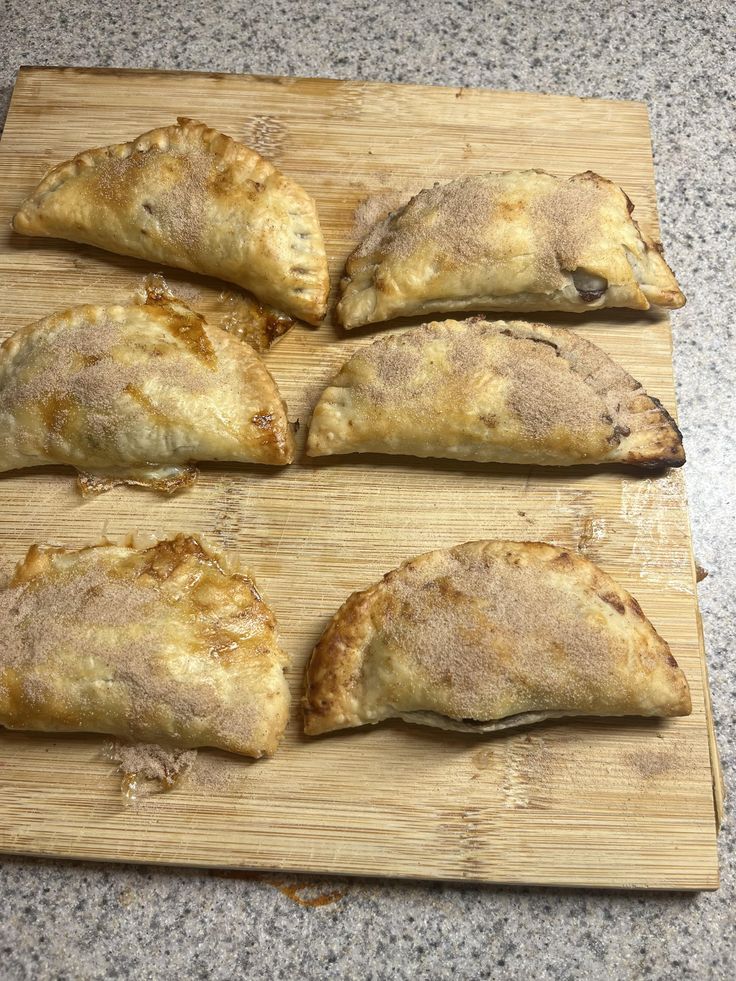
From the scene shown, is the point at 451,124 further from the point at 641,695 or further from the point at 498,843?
the point at 498,843

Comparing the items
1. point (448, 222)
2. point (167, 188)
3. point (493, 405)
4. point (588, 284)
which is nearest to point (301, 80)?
point (167, 188)

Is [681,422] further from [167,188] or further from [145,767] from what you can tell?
[145,767]

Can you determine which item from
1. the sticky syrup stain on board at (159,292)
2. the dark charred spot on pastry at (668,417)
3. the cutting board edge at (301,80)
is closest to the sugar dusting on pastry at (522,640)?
the dark charred spot on pastry at (668,417)

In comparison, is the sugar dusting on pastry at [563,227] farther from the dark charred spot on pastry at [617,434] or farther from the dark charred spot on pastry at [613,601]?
the dark charred spot on pastry at [613,601]

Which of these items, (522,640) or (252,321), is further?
(252,321)

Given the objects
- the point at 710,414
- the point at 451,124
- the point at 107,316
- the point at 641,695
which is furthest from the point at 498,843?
the point at 451,124

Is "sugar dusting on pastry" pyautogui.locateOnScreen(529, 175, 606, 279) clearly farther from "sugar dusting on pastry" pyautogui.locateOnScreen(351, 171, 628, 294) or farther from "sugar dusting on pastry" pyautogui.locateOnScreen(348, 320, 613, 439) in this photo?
"sugar dusting on pastry" pyautogui.locateOnScreen(348, 320, 613, 439)
